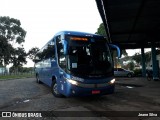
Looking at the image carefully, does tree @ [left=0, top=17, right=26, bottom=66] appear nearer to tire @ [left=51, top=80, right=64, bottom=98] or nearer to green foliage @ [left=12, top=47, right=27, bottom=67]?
green foliage @ [left=12, top=47, right=27, bottom=67]

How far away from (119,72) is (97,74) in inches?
935

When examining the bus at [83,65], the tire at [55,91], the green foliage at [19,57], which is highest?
the green foliage at [19,57]

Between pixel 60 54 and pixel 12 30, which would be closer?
pixel 60 54

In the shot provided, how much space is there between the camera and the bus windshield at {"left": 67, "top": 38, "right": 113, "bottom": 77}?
29.2 ft

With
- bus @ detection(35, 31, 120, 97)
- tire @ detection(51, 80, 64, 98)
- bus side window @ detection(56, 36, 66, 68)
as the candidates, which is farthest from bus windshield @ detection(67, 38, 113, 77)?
tire @ detection(51, 80, 64, 98)

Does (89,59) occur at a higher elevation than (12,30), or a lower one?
lower

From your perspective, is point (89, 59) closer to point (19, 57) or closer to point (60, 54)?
point (60, 54)

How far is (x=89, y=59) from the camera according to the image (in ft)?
29.9

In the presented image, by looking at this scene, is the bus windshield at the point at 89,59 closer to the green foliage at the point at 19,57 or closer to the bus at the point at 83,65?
the bus at the point at 83,65

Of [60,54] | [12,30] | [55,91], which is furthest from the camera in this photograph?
[12,30]

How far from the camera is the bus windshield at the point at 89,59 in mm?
8891

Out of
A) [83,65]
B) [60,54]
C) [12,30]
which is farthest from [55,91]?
[12,30]

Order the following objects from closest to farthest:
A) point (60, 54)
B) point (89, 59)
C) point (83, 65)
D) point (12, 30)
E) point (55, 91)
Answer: point (83, 65), point (89, 59), point (60, 54), point (55, 91), point (12, 30)

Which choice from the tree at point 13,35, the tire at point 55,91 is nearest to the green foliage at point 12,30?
the tree at point 13,35
